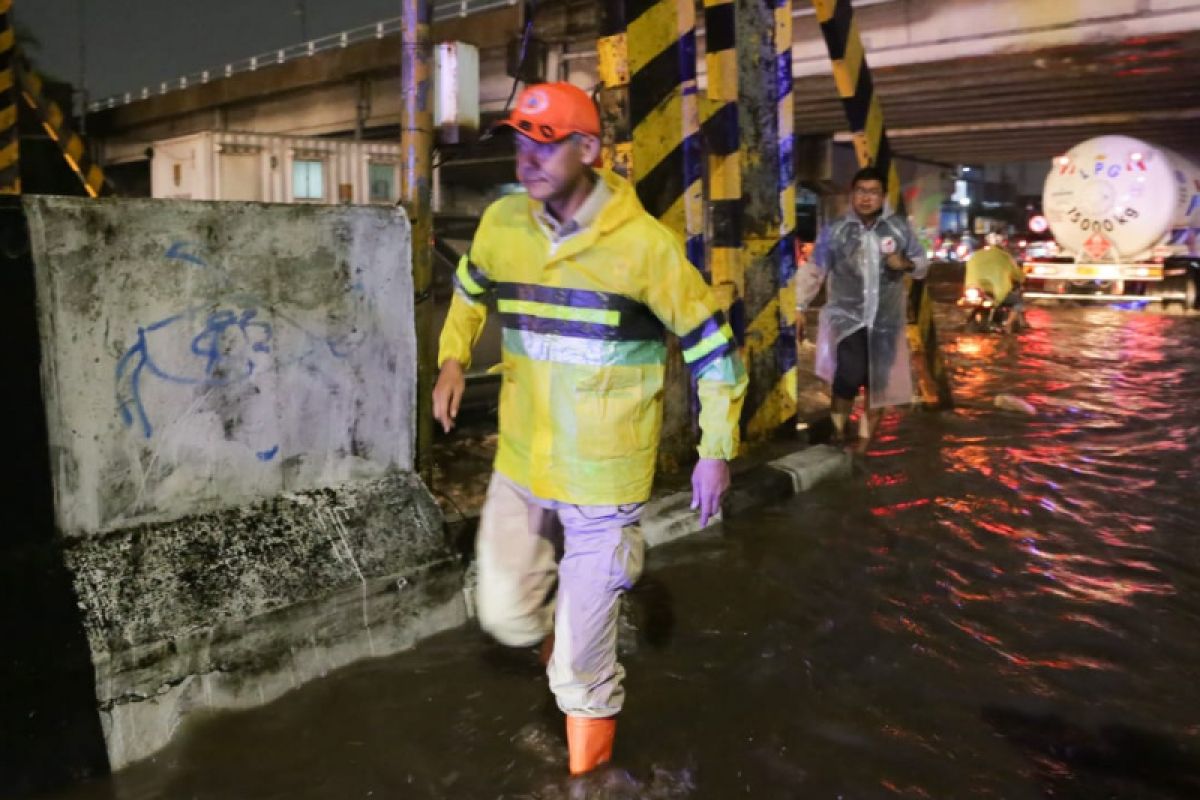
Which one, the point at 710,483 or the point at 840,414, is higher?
the point at 710,483

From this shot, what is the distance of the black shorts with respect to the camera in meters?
6.73

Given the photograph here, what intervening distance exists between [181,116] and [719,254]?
3665 centimetres

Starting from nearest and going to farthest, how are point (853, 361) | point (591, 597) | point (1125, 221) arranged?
point (591, 597) → point (853, 361) → point (1125, 221)

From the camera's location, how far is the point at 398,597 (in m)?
3.36

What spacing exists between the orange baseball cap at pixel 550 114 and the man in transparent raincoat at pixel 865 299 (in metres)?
3.99

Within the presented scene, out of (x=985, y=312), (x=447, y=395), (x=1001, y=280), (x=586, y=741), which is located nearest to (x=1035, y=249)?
(x=985, y=312)

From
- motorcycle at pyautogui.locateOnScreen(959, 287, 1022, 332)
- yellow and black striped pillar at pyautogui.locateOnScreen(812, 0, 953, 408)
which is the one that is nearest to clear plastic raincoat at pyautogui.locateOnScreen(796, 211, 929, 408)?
yellow and black striped pillar at pyautogui.locateOnScreen(812, 0, 953, 408)

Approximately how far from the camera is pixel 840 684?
3.28 meters

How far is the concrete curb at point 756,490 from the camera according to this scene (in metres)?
4.58

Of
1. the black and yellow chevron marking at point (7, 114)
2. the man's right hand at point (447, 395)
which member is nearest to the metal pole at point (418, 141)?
the man's right hand at point (447, 395)

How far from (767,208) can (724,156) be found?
1.71 ft

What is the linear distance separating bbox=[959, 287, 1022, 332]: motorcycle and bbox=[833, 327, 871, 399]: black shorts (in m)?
8.45

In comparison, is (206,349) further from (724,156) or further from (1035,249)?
(1035,249)

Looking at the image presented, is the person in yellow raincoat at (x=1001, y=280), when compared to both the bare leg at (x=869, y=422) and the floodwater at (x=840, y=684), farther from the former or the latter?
the floodwater at (x=840, y=684)
